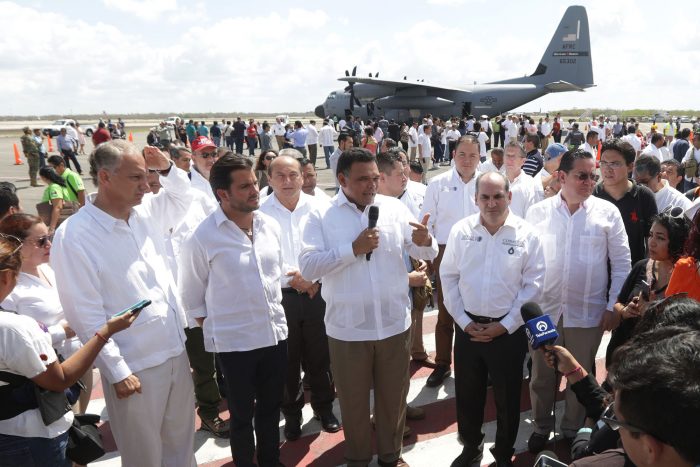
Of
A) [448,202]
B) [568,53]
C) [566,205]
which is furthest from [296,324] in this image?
[568,53]

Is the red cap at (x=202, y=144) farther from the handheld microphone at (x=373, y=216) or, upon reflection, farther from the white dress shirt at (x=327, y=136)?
the white dress shirt at (x=327, y=136)

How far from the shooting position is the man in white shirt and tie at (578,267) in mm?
3727

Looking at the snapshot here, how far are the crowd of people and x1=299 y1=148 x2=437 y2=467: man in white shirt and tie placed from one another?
0.05 feet

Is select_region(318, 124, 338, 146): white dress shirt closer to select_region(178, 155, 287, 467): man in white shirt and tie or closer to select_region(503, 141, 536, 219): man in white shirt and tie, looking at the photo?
select_region(503, 141, 536, 219): man in white shirt and tie

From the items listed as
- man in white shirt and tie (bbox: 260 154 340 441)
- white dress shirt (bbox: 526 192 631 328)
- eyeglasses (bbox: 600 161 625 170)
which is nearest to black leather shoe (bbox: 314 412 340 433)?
man in white shirt and tie (bbox: 260 154 340 441)

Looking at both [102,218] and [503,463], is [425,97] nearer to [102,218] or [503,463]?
[503,463]

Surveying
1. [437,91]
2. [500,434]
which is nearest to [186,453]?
[500,434]

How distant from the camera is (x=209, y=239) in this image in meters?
3.24

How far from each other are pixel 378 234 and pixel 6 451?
223cm

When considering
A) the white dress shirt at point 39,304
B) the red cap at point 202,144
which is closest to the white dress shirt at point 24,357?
the white dress shirt at point 39,304

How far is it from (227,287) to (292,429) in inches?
65.3

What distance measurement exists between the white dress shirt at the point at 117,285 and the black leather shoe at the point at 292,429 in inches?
61.7

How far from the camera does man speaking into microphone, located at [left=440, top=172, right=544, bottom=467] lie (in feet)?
11.3

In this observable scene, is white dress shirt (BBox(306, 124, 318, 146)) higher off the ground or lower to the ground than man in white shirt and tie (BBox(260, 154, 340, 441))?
higher
